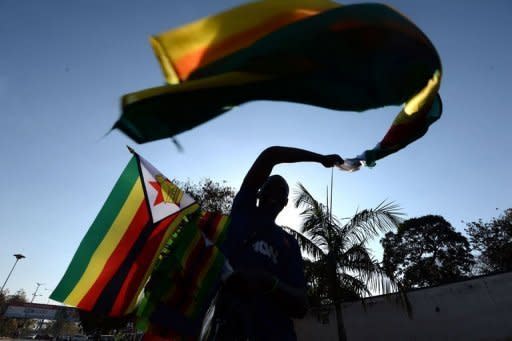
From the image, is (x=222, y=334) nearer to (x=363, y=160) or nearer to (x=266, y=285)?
(x=266, y=285)

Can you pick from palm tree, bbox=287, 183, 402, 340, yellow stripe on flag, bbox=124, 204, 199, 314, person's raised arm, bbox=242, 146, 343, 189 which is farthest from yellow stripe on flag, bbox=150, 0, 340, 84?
palm tree, bbox=287, 183, 402, 340

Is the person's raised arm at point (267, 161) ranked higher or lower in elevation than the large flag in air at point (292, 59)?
lower

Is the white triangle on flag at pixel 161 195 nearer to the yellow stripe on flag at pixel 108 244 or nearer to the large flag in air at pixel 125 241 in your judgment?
the large flag in air at pixel 125 241

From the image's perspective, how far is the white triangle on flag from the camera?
6.92 feet

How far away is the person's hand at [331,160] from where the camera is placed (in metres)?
1.93

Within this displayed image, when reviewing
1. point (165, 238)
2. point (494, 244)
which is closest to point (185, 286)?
point (165, 238)

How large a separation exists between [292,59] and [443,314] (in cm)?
1138

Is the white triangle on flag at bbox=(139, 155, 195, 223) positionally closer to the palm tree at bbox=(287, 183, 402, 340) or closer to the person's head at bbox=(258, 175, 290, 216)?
the person's head at bbox=(258, 175, 290, 216)

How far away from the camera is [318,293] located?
859 centimetres

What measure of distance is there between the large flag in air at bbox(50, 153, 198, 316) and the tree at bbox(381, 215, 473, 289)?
26.9m

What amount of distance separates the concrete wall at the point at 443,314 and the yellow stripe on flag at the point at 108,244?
995cm

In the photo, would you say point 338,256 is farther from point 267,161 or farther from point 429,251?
point 429,251

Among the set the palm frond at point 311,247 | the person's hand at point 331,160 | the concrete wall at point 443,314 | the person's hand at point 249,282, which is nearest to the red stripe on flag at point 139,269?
the person's hand at point 249,282

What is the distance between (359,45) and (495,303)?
10.8m
